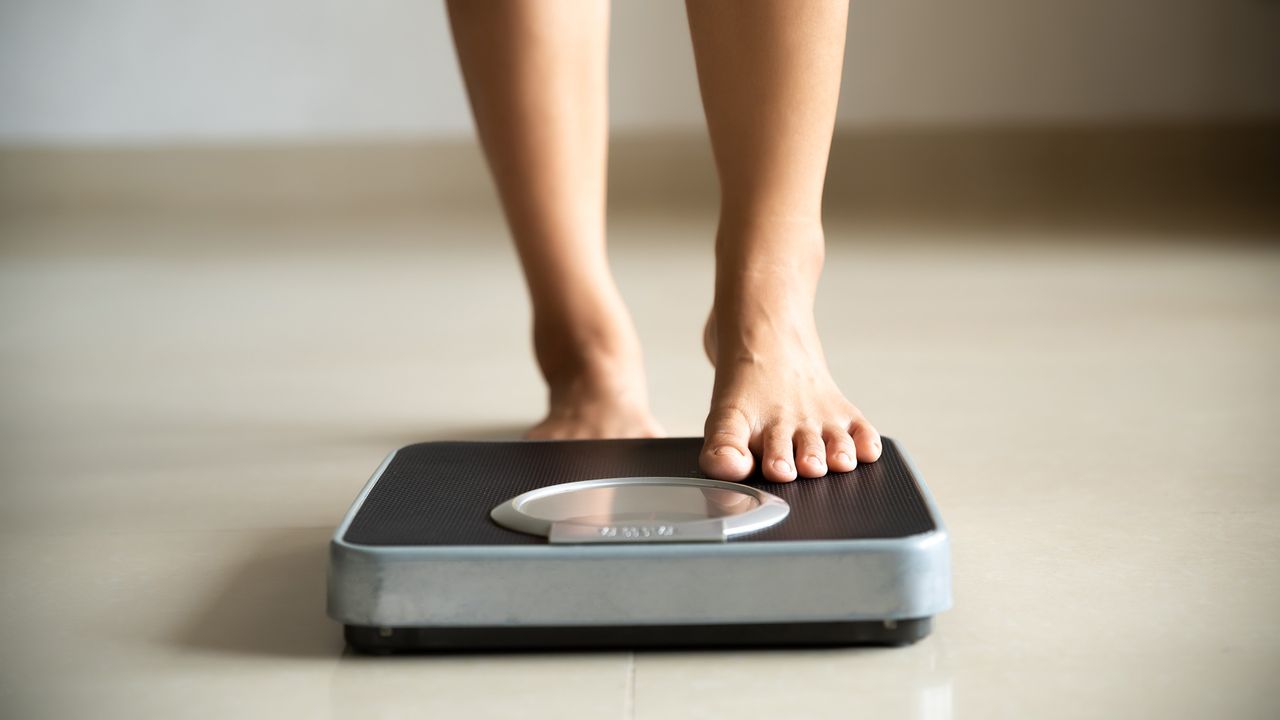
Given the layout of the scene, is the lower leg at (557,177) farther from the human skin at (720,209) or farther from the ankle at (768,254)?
the ankle at (768,254)

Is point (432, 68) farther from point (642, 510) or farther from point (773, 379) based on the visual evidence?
point (642, 510)

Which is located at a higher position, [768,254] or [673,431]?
[768,254]

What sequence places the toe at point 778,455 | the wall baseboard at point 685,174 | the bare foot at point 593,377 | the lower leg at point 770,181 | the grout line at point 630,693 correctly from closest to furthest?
1. the grout line at point 630,693
2. the toe at point 778,455
3. the lower leg at point 770,181
4. the bare foot at point 593,377
5. the wall baseboard at point 685,174

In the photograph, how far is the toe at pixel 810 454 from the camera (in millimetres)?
838

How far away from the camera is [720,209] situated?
1.00 m

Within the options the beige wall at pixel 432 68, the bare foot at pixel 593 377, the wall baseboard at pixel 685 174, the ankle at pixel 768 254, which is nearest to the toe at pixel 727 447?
the ankle at pixel 768 254

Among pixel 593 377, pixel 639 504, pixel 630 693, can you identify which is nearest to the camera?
pixel 630 693

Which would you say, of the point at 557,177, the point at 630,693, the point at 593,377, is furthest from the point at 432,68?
the point at 630,693

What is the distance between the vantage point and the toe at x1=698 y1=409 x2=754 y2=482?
2.72 feet

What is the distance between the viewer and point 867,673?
675 mm

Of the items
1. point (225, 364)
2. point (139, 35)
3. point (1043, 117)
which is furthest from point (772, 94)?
point (139, 35)

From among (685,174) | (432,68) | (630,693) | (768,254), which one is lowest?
(630,693)

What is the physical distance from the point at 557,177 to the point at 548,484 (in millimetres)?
508

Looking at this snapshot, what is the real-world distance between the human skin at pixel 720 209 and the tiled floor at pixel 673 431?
0.13m
